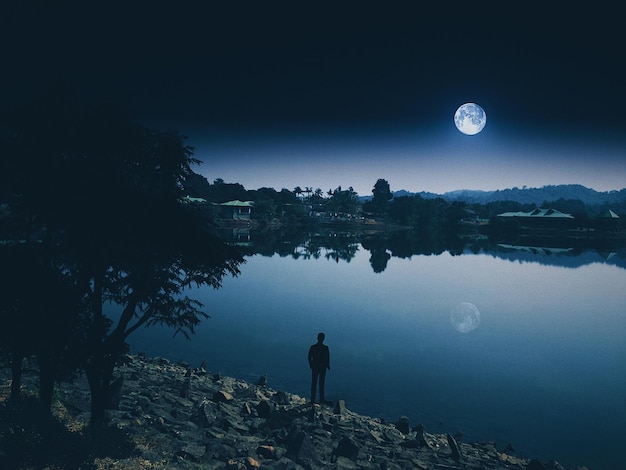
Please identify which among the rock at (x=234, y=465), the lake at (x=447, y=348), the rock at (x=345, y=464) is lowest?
the lake at (x=447, y=348)

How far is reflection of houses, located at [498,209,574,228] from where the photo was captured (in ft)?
492

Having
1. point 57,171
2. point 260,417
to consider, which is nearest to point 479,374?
point 260,417

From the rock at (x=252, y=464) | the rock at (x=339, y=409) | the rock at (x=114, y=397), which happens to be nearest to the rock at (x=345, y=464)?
the rock at (x=252, y=464)

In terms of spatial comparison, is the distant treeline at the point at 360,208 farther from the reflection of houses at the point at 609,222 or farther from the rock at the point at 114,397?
the rock at the point at 114,397

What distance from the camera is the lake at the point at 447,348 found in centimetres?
1866

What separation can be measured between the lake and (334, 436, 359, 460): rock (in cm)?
671

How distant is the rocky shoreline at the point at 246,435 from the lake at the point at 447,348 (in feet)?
11.7

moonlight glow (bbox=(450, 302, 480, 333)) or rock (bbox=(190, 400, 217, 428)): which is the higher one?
rock (bbox=(190, 400, 217, 428))

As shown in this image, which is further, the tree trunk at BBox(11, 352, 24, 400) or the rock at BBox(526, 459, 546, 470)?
the rock at BBox(526, 459, 546, 470)

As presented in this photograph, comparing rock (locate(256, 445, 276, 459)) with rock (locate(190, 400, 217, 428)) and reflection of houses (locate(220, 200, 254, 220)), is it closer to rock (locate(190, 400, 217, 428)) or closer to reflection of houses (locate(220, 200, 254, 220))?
rock (locate(190, 400, 217, 428))

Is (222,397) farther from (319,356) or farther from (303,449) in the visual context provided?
(303,449)

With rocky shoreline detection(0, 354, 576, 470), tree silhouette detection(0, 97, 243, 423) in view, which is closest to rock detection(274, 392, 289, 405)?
rocky shoreline detection(0, 354, 576, 470)

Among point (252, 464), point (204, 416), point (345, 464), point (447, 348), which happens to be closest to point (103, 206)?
point (252, 464)

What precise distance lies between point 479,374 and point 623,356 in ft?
46.9
